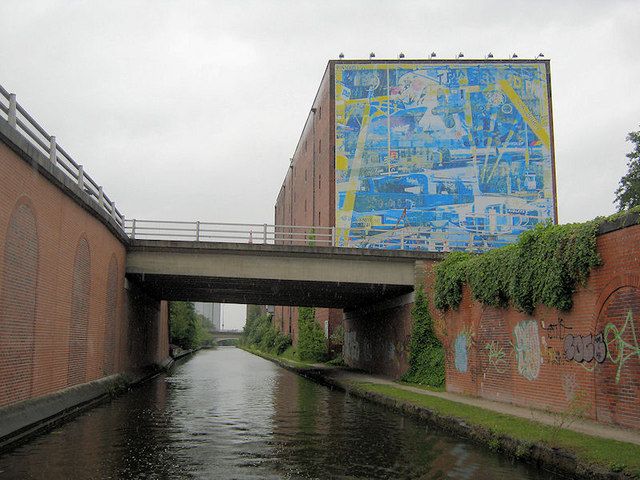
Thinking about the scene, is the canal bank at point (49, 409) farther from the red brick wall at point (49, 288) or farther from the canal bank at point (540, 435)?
the canal bank at point (540, 435)

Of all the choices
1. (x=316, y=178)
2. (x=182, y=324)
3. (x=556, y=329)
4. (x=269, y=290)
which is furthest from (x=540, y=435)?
(x=182, y=324)

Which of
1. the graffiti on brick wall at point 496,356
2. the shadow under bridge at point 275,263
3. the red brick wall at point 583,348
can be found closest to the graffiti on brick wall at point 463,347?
the red brick wall at point 583,348

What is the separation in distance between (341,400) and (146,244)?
39.6 ft

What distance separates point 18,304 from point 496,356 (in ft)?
42.8

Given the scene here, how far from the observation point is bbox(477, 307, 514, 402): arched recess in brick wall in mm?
18312

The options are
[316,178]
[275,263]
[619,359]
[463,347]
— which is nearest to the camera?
[619,359]

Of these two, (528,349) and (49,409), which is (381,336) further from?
(49,409)

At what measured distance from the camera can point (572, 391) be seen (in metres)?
14.6

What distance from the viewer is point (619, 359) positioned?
12852 mm

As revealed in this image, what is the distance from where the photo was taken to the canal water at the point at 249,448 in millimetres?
9586

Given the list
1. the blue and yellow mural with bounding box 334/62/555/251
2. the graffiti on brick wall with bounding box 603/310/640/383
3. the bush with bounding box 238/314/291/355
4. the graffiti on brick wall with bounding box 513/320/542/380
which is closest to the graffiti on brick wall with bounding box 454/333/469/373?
the graffiti on brick wall with bounding box 513/320/542/380

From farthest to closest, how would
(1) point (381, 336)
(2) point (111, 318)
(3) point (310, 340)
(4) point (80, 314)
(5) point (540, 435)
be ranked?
(3) point (310, 340) → (1) point (381, 336) → (2) point (111, 318) → (4) point (80, 314) → (5) point (540, 435)

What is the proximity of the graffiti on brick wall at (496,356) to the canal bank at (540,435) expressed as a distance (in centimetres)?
111

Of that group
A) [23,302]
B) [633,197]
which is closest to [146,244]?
[23,302]
